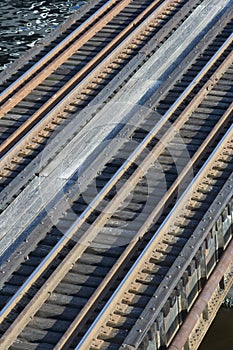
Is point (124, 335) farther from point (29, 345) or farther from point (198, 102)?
point (198, 102)

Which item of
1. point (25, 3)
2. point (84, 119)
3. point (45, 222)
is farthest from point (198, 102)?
point (25, 3)

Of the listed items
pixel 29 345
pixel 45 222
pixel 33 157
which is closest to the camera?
pixel 29 345

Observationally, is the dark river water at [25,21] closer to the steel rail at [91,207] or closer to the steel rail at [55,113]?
the steel rail at [55,113]

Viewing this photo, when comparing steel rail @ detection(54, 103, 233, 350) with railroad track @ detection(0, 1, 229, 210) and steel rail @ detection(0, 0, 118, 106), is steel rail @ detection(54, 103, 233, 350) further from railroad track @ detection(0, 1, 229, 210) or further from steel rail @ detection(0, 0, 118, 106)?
steel rail @ detection(0, 0, 118, 106)

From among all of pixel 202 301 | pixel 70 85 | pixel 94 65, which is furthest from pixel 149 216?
pixel 94 65

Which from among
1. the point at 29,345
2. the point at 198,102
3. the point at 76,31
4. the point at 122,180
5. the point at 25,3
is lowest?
the point at 29,345
